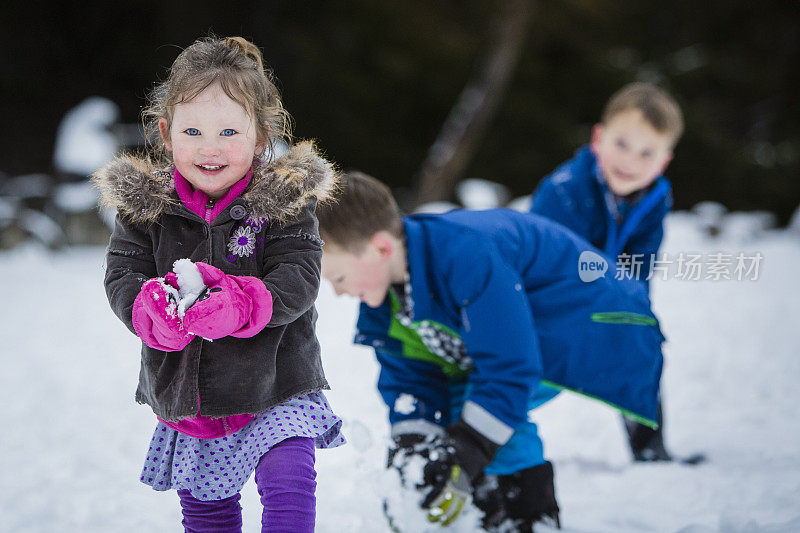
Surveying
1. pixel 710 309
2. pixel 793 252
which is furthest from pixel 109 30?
pixel 793 252

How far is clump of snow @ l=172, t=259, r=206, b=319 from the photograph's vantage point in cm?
100

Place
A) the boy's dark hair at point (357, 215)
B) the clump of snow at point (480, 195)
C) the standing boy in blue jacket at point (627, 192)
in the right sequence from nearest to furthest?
the boy's dark hair at point (357, 215), the standing boy in blue jacket at point (627, 192), the clump of snow at point (480, 195)

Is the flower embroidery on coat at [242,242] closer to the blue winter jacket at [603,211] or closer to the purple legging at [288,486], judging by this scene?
the purple legging at [288,486]

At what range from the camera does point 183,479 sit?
118 centimetres

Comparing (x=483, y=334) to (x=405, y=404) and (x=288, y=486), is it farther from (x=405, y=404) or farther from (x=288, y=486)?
(x=288, y=486)

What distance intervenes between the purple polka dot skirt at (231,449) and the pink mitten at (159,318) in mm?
209

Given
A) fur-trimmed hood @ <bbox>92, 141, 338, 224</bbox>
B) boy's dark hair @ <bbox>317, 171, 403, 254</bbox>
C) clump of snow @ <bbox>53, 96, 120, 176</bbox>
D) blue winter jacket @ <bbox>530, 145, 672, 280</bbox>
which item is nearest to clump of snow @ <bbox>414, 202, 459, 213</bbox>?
clump of snow @ <bbox>53, 96, 120, 176</bbox>

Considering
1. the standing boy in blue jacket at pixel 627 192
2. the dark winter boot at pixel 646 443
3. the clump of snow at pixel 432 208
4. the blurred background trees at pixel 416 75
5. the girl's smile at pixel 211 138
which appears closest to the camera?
the girl's smile at pixel 211 138

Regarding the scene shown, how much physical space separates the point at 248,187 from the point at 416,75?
814 cm

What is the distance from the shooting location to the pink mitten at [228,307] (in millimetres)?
990

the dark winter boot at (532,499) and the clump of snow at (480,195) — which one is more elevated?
the clump of snow at (480,195)

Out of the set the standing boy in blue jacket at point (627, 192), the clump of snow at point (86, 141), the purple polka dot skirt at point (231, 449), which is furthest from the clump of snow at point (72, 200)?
the purple polka dot skirt at point (231, 449)

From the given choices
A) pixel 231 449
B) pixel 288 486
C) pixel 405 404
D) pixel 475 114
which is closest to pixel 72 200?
pixel 475 114

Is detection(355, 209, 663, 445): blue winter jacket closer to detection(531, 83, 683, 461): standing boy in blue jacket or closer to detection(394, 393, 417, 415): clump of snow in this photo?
detection(394, 393, 417, 415): clump of snow
